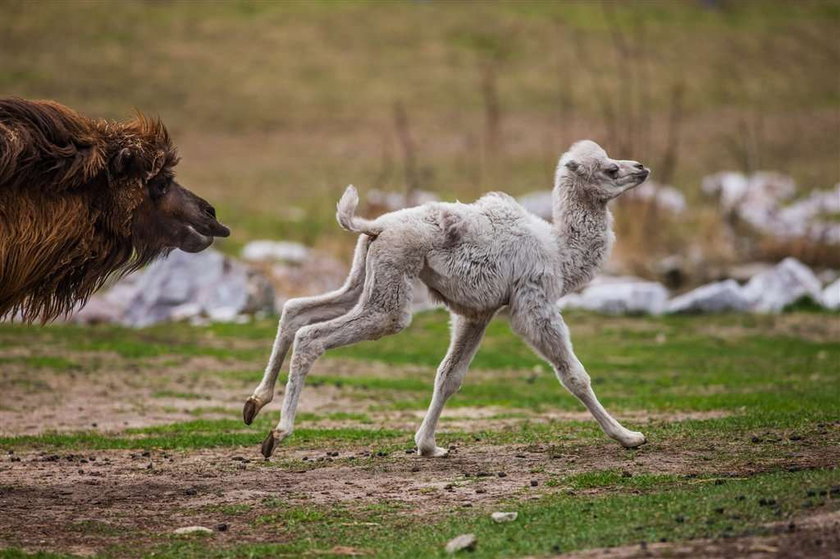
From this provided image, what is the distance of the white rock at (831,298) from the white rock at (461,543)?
50.3 ft

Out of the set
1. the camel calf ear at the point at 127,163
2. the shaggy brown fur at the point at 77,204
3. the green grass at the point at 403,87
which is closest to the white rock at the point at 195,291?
the green grass at the point at 403,87

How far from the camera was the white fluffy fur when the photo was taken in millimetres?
9203

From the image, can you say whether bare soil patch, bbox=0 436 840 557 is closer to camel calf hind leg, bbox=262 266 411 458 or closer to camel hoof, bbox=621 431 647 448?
camel hoof, bbox=621 431 647 448

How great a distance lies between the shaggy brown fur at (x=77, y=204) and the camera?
8758 mm

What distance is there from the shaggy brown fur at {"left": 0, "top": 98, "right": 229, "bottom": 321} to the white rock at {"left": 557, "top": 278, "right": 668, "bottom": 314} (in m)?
12.1

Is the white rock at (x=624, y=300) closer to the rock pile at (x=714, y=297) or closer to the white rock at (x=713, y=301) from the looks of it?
the rock pile at (x=714, y=297)

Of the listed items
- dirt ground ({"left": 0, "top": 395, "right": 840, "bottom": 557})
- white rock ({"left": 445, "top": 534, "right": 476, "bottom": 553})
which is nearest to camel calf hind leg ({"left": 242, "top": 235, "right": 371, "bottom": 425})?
dirt ground ({"left": 0, "top": 395, "right": 840, "bottom": 557})

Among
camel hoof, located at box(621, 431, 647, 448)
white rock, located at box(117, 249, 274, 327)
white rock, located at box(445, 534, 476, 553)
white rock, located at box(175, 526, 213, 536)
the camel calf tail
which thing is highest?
the camel calf tail

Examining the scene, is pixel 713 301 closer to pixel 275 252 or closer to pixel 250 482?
pixel 275 252

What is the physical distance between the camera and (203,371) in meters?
16.1

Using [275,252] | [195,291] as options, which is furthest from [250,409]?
[275,252]

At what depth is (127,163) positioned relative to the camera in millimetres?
9297

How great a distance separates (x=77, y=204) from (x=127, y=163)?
522 mm

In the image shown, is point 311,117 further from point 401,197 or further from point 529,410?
point 529,410
